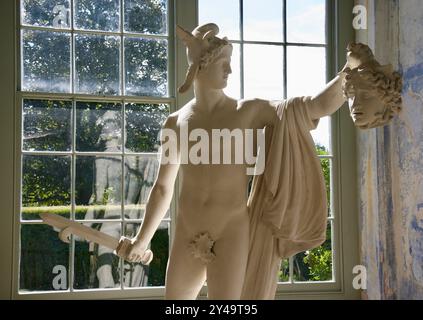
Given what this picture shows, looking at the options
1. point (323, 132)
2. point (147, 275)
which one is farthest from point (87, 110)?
point (323, 132)

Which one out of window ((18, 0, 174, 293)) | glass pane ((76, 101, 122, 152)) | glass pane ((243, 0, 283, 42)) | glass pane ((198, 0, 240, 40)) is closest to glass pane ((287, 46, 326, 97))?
glass pane ((243, 0, 283, 42))

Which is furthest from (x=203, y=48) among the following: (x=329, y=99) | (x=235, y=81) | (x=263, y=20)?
(x=263, y=20)

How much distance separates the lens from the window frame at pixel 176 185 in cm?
340

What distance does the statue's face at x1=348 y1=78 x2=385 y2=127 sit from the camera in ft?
6.33

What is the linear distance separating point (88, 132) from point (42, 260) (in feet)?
2.91

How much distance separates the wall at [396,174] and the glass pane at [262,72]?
2.07 feet

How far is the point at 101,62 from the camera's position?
144 inches

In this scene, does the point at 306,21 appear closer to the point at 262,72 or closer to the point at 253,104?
the point at 262,72

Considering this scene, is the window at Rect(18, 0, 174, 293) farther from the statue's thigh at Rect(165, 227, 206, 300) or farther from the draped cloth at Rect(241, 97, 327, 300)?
the draped cloth at Rect(241, 97, 327, 300)

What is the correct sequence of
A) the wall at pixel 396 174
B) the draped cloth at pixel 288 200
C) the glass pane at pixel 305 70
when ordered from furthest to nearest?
the glass pane at pixel 305 70 < the wall at pixel 396 174 < the draped cloth at pixel 288 200

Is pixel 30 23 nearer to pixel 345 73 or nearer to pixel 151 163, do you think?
pixel 151 163

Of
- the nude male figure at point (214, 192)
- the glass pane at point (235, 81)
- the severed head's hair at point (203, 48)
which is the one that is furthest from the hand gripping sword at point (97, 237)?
the glass pane at point (235, 81)

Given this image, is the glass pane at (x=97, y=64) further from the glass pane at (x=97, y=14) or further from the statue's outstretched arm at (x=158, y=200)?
the statue's outstretched arm at (x=158, y=200)

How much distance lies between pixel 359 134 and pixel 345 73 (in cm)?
192
